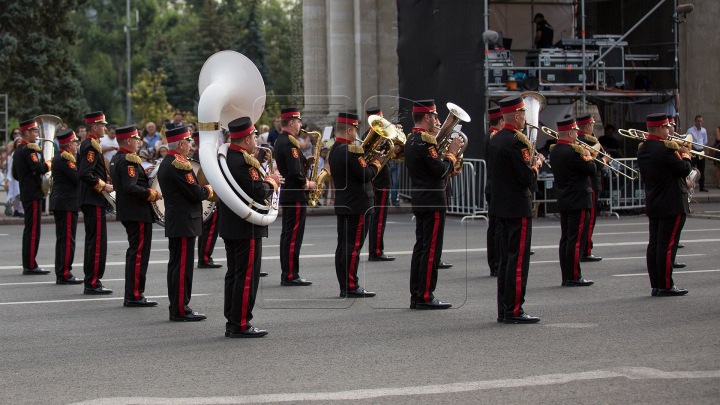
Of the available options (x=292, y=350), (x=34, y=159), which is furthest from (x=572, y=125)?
(x=34, y=159)

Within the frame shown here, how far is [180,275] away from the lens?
834 cm

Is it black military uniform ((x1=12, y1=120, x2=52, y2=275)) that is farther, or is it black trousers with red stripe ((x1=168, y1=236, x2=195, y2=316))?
black military uniform ((x1=12, y1=120, x2=52, y2=275))

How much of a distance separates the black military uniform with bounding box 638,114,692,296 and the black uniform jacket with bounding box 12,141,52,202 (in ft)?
23.9

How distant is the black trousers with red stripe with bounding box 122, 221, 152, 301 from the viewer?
9.12 meters

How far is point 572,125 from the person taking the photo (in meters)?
10.0

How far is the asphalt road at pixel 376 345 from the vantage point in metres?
5.84

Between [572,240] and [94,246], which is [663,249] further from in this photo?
[94,246]

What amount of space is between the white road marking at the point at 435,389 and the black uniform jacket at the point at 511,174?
2.22m

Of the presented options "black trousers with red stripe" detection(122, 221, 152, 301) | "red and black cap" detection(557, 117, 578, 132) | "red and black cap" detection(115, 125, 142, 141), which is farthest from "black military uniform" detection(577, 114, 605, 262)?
"red and black cap" detection(115, 125, 142, 141)

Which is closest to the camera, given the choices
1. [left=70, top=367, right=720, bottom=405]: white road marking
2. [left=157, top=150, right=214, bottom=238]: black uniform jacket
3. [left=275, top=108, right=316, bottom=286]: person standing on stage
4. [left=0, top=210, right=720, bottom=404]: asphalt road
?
[left=70, top=367, right=720, bottom=405]: white road marking

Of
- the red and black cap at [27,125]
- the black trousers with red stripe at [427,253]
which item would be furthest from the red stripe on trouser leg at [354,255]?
the red and black cap at [27,125]

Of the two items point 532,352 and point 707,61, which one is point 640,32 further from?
point 532,352

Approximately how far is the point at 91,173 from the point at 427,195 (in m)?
3.74

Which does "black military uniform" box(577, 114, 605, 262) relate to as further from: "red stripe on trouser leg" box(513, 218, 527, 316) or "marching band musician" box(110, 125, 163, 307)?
"marching band musician" box(110, 125, 163, 307)
